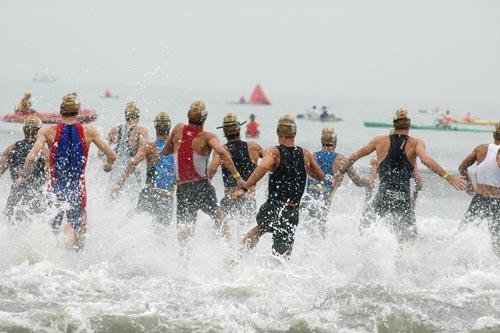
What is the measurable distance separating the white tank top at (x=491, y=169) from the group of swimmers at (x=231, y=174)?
1 cm

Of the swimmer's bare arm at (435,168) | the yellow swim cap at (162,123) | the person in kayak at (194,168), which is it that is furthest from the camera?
the yellow swim cap at (162,123)

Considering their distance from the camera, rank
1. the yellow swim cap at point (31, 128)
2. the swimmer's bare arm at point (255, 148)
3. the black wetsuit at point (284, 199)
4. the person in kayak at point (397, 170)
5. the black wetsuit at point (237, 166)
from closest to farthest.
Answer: the black wetsuit at point (284, 199), the person in kayak at point (397, 170), the black wetsuit at point (237, 166), the swimmer's bare arm at point (255, 148), the yellow swim cap at point (31, 128)

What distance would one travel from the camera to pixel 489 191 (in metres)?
9.95

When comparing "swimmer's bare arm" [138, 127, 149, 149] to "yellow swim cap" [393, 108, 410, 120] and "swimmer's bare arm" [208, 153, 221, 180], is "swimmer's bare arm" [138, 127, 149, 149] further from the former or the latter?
"yellow swim cap" [393, 108, 410, 120]

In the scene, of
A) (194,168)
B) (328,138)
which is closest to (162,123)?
(194,168)

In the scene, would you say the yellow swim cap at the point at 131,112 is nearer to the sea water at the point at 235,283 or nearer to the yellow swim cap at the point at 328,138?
Result: the sea water at the point at 235,283

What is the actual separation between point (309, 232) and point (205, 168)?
2318mm

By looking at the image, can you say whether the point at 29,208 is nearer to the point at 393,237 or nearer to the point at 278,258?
the point at 278,258

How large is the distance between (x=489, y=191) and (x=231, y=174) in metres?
3.38

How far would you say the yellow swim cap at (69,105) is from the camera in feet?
27.6

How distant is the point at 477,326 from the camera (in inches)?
287

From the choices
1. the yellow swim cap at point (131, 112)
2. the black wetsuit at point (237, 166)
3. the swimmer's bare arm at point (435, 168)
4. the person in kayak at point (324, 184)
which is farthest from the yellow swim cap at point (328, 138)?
the yellow swim cap at point (131, 112)

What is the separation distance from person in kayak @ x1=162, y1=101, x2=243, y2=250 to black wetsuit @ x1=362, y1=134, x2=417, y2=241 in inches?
76.7

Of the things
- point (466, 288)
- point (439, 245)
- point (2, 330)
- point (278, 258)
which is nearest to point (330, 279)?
point (278, 258)
